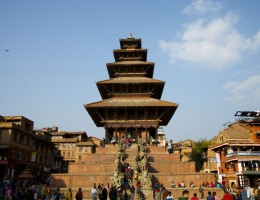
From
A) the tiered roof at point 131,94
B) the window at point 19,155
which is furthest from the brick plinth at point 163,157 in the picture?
the window at point 19,155

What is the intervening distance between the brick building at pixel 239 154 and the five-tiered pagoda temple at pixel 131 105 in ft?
36.9

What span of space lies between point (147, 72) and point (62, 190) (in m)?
22.1

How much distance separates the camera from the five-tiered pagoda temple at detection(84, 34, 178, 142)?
3188cm

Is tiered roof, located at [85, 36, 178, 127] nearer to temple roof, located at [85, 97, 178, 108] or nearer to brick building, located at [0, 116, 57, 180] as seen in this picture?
temple roof, located at [85, 97, 178, 108]

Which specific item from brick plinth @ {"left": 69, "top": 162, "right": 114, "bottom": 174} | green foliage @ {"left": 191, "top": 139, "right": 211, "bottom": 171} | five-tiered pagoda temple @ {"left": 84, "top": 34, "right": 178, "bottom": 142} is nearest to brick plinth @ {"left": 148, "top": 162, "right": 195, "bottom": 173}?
brick plinth @ {"left": 69, "top": 162, "right": 114, "bottom": 174}

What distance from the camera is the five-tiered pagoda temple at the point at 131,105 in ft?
105

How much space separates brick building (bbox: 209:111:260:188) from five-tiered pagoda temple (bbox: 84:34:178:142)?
36.9 feet

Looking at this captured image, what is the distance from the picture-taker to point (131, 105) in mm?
31406

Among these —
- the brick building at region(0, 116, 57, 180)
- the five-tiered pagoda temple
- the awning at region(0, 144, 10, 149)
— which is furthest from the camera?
the brick building at region(0, 116, 57, 180)

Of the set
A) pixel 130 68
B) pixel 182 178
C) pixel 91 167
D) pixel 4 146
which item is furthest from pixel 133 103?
pixel 4 146

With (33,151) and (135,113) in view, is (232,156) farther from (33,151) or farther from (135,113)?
(33,151)

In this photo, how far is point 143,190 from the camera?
18469 millimetres

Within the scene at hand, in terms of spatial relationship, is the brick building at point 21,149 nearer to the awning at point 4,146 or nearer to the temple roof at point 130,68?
the awning at point 4,146

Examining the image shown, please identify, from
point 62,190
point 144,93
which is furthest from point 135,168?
point 144,93
